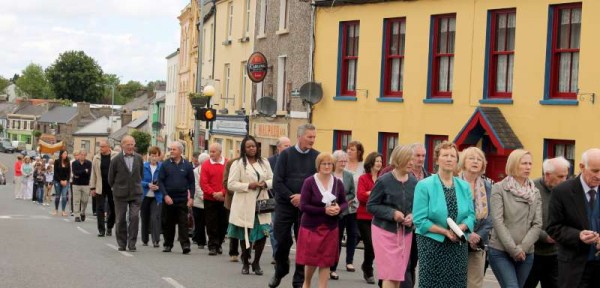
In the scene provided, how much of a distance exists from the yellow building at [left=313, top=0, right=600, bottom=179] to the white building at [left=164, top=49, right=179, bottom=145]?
3566cm

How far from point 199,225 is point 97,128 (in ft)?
354

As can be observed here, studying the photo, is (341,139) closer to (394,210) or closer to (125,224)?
(125,224)

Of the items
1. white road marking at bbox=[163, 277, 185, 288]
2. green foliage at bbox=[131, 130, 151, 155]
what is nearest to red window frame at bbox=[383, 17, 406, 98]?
white road marking at bbox=[163, 277, 185, 288]

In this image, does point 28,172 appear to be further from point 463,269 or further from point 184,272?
point 463,269

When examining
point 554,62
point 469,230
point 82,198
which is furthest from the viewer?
point 82,198

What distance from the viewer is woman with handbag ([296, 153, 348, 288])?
12359 millimetres

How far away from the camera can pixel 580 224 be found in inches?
363

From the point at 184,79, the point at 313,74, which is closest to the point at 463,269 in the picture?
the point at 313,74

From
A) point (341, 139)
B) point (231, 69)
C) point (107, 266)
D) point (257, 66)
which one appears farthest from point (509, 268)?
point (231, 69)

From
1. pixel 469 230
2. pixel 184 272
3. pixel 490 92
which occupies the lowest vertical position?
pixel 184 272

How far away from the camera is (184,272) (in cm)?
1530

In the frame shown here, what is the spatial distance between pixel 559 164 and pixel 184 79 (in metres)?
52.3

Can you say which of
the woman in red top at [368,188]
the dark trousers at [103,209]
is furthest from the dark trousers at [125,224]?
the woman in red top at [368,188]

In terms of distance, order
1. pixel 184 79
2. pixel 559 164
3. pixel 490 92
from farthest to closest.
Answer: pixel 184 79 < pixel 490 92 < pixel 559 164
